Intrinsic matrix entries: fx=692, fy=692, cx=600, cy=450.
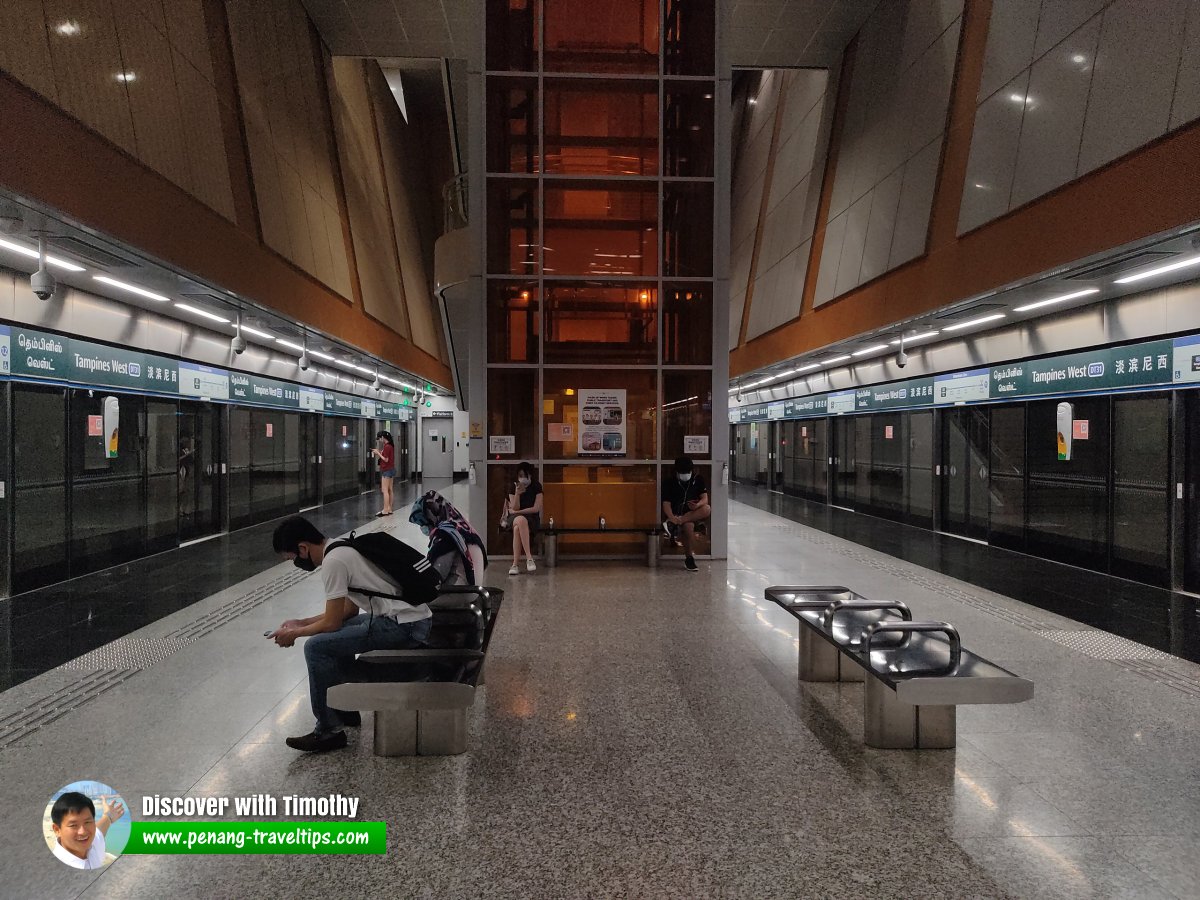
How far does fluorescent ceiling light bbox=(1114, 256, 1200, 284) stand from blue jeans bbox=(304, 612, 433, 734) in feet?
25.0

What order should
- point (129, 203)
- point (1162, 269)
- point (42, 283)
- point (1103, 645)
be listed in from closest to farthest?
point (1103, 645) → point (42, 283) → point (129, 203) → point (1162, 269)

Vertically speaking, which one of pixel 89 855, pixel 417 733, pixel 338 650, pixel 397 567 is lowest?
pixel 89 855

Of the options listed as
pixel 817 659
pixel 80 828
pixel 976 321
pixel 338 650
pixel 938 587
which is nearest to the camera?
pixel 80 828

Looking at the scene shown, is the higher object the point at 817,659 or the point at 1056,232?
the point at 1056,232

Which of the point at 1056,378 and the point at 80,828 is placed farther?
Answer: the point at 1056,378

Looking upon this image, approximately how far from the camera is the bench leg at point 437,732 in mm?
3512

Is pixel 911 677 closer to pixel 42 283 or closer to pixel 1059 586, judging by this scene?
pixel 1059 586

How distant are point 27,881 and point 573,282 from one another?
8208mm

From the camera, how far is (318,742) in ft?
11.6

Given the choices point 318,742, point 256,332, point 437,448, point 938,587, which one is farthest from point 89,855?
point 437,448

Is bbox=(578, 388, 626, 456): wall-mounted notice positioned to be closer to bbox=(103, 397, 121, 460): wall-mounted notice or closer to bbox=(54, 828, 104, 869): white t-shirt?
bbox=(103, 397, 121, 460): wall-mounted notice

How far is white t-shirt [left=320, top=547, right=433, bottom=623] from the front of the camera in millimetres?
3453

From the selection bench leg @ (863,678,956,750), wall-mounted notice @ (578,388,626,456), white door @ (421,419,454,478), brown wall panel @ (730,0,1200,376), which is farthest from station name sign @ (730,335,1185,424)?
white door @ (421,419,454,478)

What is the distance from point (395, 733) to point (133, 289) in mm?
7524
